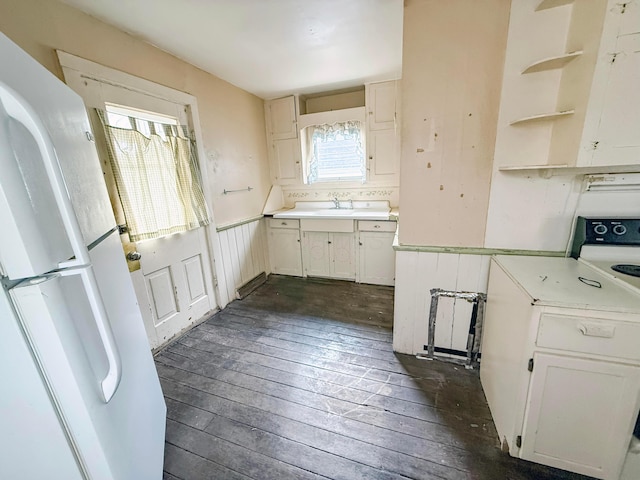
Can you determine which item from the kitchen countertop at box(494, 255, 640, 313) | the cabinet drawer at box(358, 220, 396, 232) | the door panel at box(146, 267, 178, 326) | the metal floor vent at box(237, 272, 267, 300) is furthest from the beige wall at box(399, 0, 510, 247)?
the metal floor vent at box(237, 272, 267, 300)

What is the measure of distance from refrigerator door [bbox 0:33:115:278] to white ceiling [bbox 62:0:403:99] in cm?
110

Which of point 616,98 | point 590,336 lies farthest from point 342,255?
point 616,98

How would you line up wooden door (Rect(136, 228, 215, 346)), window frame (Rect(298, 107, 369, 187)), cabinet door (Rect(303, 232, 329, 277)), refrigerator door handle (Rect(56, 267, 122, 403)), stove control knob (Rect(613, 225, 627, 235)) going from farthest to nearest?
cabinet door (Rect(303, 232, 329, 277)) → window frame (Rect(298, 107, 369, 187)) → wooden door (Rect(136, 228, 215, 346)) → stove control knob (Rect(613, 225, 627, 235)) → refrigerator door handle (Rect(56, 267, 122, 403))

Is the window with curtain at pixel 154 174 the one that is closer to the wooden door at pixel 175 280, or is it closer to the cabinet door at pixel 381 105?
the wooden door at pixel 175 280

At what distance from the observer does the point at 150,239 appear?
1.94 m

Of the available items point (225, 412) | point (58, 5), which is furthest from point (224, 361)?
point (58, 5)

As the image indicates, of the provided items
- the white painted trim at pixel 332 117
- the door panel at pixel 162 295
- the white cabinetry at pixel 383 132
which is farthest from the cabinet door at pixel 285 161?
the door panel at pixel 162 295

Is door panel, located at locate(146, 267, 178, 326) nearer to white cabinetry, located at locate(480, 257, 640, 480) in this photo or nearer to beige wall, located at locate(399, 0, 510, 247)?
beige wall, located at locate(399, 0, 510, 247)

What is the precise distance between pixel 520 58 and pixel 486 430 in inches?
75.0

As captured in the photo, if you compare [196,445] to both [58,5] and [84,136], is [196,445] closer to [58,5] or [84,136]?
[84,136]

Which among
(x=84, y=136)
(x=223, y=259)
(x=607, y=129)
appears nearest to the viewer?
(x=84, y=136)

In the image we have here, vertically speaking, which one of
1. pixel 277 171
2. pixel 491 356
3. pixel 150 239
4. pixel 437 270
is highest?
pixel 277 171

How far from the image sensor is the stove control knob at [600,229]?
1308 millimetres

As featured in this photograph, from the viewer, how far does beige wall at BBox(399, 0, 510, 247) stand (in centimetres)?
137
